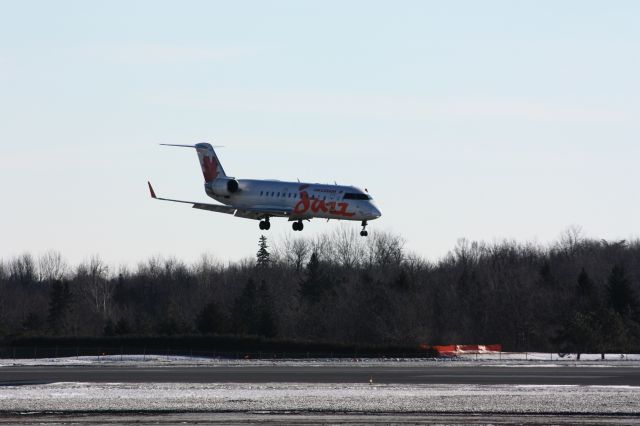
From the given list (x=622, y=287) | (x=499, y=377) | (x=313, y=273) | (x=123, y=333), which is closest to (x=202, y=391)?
(x=499, y=377)

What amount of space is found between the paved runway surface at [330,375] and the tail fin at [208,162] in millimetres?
20607

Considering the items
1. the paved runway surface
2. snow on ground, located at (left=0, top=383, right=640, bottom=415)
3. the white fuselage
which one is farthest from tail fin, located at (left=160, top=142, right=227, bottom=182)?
snow on ground, located at (left=0, top=383, right=640, bottom=415)

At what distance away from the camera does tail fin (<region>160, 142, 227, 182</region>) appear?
88.9 metres

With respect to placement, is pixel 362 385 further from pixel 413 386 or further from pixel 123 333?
pixel 123 333

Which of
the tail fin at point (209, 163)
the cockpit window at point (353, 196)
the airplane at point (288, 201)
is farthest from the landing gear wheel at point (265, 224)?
the tail fin at point (209, 163)

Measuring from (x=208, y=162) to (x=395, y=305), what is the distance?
4066cm

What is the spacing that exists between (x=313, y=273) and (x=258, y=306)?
83.7ft

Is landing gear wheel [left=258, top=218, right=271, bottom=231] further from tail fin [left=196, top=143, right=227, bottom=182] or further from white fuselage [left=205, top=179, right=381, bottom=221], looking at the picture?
tail fin [left=196, top=143, right=227, bottom=182]

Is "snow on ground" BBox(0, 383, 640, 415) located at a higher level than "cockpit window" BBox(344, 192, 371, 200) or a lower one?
lower

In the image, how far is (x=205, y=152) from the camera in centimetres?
9000

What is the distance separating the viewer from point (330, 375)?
61.4 metres

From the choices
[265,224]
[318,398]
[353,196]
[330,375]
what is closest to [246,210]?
[265,224]

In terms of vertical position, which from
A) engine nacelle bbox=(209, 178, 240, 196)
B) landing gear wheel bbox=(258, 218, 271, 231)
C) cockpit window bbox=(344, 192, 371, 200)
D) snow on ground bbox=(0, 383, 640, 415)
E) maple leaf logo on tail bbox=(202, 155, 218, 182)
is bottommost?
snow on ground bbox=(0, 383, 640, 415)

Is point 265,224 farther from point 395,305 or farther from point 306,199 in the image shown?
point 395,305
